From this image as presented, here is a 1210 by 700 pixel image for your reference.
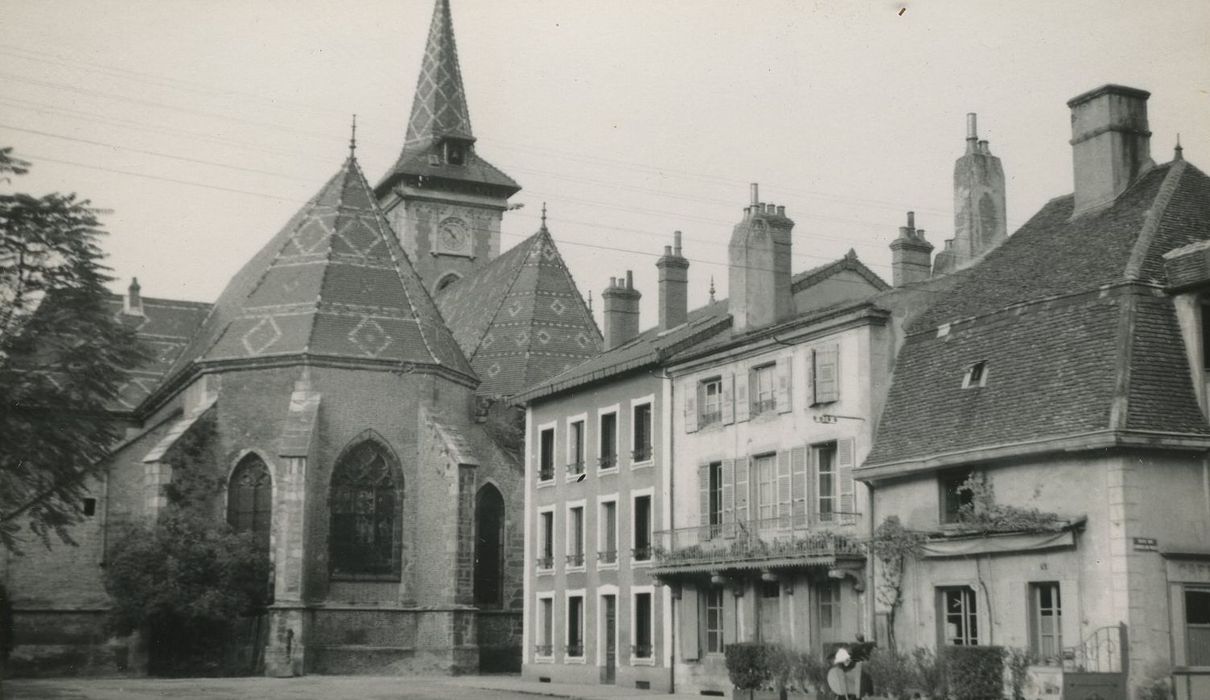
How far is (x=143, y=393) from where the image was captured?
5316 cm

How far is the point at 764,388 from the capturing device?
30234mm

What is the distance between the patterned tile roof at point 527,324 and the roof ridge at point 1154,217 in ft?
87.8

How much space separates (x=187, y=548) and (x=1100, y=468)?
972 inches

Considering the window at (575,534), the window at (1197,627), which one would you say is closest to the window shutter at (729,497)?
the window at (575,534)

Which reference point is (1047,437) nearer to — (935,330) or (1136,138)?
(935,330)

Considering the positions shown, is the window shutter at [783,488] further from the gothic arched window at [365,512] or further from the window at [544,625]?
the gothic arched window at [365,512]

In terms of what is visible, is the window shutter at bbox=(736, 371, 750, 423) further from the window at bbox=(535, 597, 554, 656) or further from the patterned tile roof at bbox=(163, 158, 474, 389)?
the patterned tile roof at bbox=(163, 158, 474, 389)

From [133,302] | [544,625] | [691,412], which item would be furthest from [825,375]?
[133,302]

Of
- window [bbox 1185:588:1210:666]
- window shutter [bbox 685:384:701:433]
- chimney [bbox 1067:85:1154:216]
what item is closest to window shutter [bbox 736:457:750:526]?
window shutter [bbox 685:384:701:433]

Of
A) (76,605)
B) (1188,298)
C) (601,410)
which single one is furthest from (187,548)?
(1188,298)

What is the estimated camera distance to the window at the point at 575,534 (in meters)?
36.8

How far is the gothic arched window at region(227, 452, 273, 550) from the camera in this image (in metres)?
42.0

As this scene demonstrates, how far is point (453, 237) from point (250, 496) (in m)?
27.3

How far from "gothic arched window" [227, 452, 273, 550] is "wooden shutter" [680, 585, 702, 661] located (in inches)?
578
